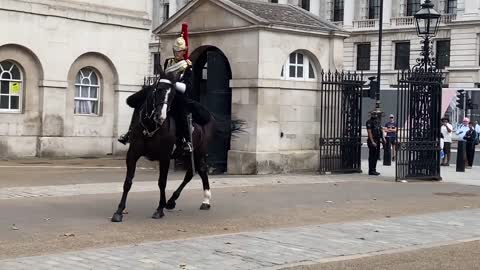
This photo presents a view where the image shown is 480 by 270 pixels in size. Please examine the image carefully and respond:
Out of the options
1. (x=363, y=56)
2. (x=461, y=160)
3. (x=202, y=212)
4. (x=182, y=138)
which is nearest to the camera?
(x=182, y=138)

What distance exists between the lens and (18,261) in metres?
7.21

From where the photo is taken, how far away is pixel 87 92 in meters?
25.2

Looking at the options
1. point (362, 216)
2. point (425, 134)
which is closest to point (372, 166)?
point (425, 134)

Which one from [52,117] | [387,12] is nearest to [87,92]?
[52,117]

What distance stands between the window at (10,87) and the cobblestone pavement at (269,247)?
51.2ft

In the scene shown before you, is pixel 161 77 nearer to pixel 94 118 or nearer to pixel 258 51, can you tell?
pixel 258 51

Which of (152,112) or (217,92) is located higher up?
(217,92)

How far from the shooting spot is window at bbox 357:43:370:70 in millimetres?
66875

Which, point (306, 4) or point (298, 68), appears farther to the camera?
point (306, 4)

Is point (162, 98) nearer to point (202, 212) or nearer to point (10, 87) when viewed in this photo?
point (202, 212)

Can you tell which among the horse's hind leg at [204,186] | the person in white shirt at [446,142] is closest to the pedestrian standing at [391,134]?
the person in white shirt at [446,142]

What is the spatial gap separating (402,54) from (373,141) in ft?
150

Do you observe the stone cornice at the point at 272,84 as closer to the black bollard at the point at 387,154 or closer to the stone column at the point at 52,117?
the black bollard at the point at 387,154

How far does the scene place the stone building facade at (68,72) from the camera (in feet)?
76.2
